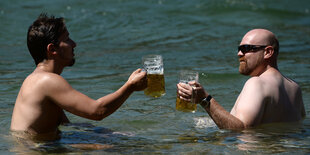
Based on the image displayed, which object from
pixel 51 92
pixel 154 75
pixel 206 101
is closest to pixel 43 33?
pixel 51 92

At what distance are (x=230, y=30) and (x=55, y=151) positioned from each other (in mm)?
13439

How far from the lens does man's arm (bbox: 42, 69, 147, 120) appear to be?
5.35 m

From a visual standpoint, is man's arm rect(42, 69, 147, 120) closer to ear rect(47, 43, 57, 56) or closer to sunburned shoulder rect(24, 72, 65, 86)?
sunburned shoulder rect(24, 72, 65, 86)

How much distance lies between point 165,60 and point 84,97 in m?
7.89

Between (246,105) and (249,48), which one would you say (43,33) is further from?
(249,48)

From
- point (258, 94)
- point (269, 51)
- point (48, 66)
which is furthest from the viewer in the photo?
point (269, 51)

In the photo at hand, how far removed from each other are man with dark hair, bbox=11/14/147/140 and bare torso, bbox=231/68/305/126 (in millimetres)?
1193

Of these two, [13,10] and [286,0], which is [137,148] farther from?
[286,0]

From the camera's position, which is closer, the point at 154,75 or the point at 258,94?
the point at 154,75

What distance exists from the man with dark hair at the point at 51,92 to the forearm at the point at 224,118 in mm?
981

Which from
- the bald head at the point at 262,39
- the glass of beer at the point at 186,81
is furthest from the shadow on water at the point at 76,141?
the bald head at the point at 262,39

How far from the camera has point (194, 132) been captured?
21.9 ft

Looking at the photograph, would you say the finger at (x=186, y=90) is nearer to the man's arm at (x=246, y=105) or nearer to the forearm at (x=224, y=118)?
the man's arm at (x=246, y=105)

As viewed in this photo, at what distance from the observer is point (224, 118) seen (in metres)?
5.88
